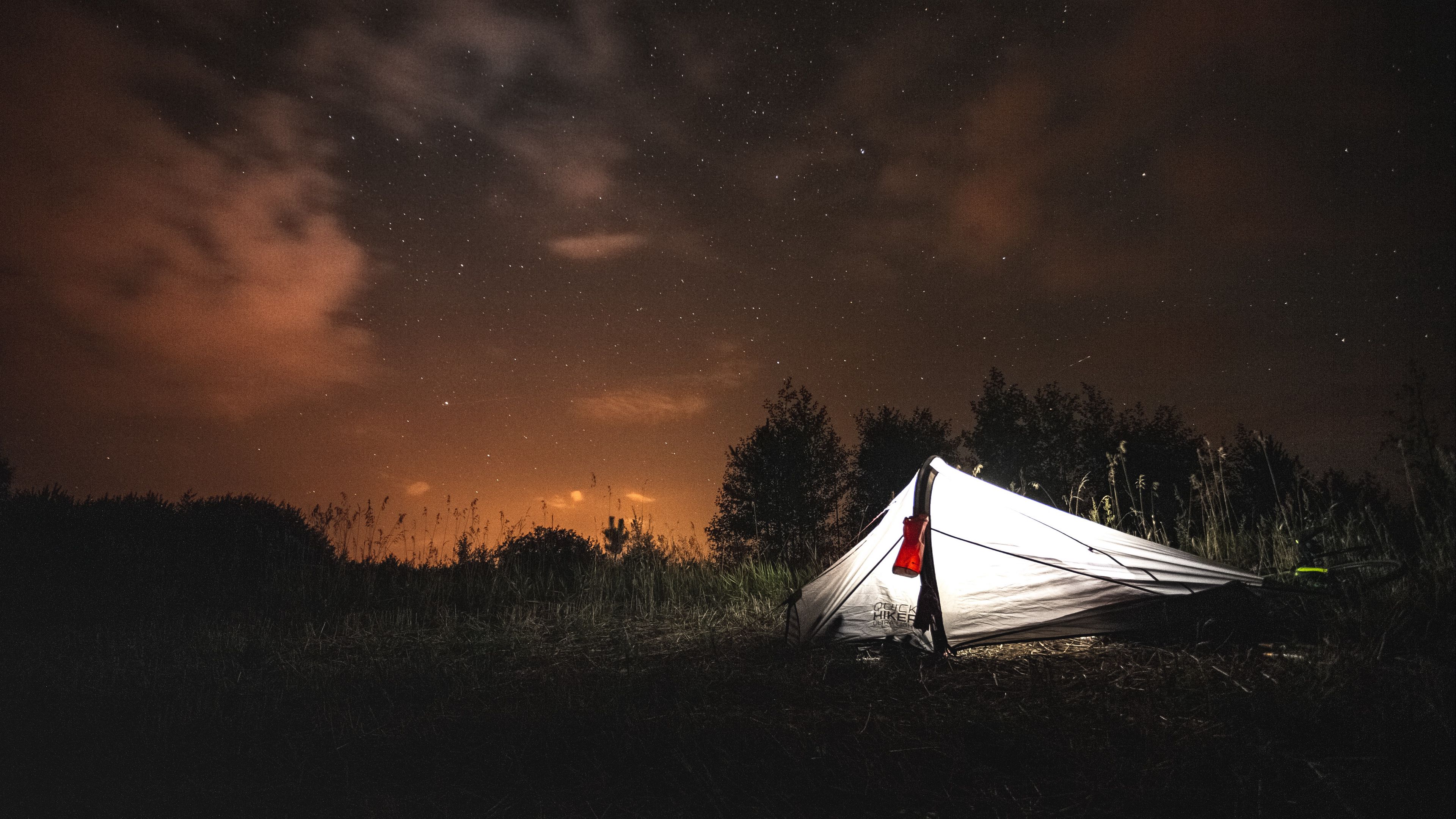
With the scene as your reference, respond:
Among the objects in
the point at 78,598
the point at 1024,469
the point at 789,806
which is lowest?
the point at 789,806

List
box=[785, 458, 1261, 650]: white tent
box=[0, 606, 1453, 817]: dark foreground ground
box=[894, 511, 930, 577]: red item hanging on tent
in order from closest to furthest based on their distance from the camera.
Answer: box=[0, 606, 1453, 817]: dark foreground ground
box=[785, 458, 1261, 650]: white tent
box=[894, 511, 930, 577]: red item hanging on tent

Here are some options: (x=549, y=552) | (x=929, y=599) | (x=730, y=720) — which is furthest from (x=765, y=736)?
(x=549, y=552)

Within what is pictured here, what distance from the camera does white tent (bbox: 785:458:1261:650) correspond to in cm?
434

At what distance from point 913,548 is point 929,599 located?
329mm

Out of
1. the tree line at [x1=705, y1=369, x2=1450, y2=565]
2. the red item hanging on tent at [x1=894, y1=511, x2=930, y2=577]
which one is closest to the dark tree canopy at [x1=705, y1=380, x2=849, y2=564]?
the tree line at [x1=705, y1=369, x2=1450, y2=565]

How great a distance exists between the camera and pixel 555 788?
2.67m

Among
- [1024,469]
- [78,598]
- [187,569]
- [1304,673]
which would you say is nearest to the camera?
[1304,673]

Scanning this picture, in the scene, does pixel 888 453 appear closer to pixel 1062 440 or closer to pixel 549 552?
pixel 1062 440

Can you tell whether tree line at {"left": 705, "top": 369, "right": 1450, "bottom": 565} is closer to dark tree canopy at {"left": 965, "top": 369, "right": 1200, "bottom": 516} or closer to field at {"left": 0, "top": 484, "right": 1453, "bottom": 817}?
dark tree canopy at {"left": 965, "top": 369, "right": 1200, "bottom": 516}

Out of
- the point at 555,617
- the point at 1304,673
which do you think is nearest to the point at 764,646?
the point at 555,617

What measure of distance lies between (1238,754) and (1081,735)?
1.73 ft

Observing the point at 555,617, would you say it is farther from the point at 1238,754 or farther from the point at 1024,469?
the point at 1024,469

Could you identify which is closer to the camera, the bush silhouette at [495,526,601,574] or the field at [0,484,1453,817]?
the field at [0,484,1453,817]

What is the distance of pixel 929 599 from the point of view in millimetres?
4480
